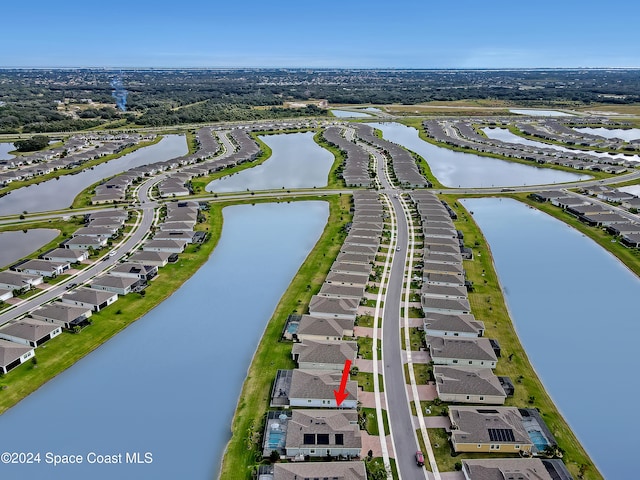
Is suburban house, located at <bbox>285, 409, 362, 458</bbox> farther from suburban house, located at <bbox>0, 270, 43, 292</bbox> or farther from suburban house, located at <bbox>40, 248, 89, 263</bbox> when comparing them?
suburban house, located at <bbox>40, 248, 89, 263</bbox>

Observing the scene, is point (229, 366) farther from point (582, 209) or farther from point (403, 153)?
point (403, 153)

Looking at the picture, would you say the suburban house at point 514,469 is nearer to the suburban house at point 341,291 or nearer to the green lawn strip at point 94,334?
the suburban house at point 341,291

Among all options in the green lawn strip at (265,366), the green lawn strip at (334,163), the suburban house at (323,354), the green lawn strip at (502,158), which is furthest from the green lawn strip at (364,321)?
the green lawn strip at (502,158)

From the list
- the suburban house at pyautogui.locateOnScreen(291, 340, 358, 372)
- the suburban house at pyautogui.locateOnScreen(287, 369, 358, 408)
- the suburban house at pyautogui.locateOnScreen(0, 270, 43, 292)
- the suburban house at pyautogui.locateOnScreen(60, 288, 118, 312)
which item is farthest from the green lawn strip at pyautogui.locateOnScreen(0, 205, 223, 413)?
the suburban house at pyautogui.locateOnScreen(287, 369, 358, 408)

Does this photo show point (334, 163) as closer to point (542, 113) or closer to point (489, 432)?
point (489, 432)

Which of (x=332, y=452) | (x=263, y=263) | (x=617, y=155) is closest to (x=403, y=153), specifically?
(x=617, y=155)

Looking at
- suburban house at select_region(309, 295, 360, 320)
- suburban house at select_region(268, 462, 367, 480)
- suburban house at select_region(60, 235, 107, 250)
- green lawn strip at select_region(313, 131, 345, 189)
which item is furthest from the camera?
green lawn strip at select_region(313, 131, 345, 189)
